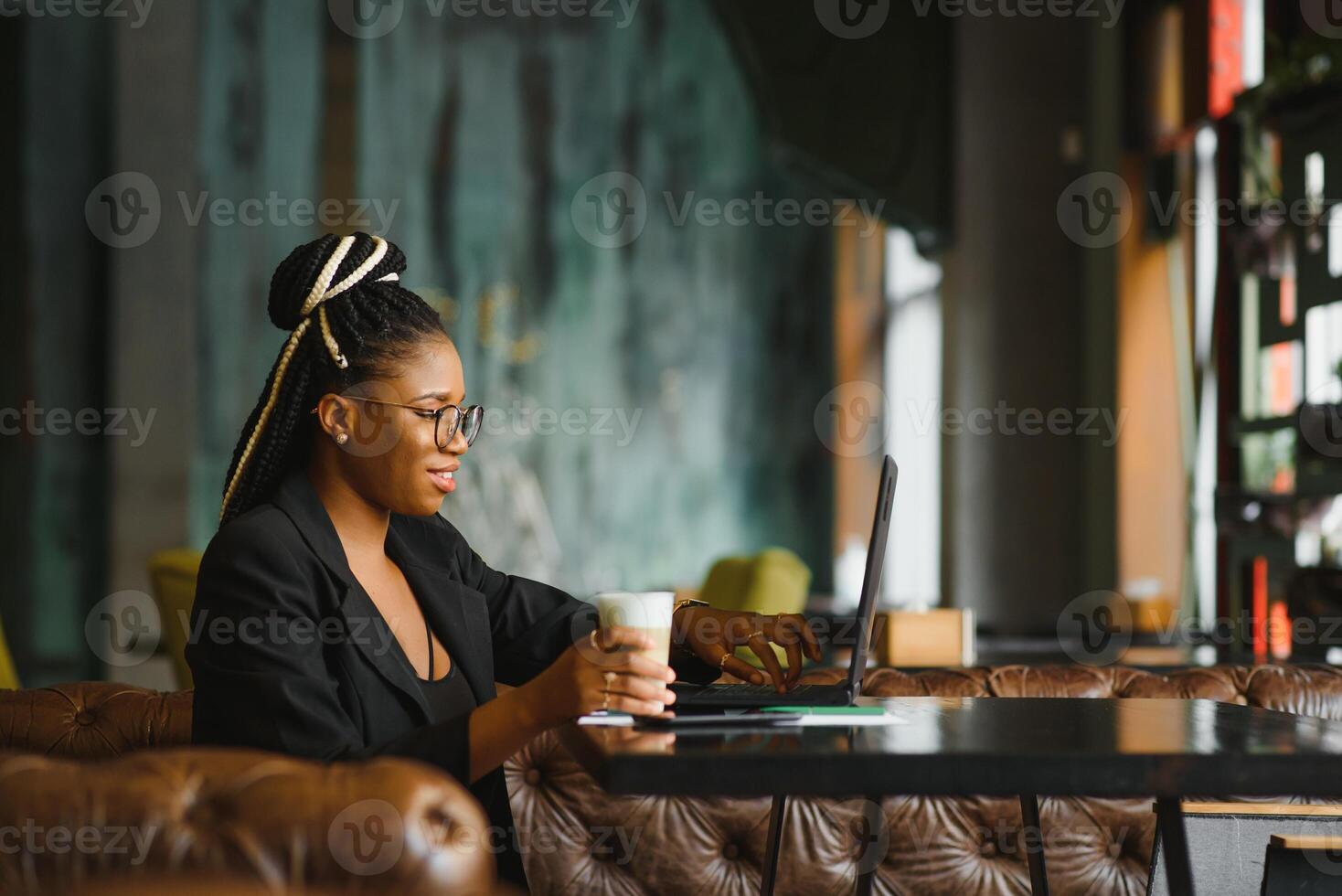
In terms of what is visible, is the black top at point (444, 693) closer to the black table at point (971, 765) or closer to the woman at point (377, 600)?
the woman at point (377, 600)

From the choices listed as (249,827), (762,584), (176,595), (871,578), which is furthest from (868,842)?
(176,595)

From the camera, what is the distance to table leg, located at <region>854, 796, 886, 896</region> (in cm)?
161

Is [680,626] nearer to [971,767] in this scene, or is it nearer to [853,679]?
[853,679]

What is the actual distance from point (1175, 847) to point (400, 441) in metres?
0.85

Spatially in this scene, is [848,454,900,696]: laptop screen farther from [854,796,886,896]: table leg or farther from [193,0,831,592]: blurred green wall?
[193,0,831,592]: blurred green wall

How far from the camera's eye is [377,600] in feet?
4.89

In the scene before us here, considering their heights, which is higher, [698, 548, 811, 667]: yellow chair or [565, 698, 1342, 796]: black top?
[565, 698, 1342, 796]: black top

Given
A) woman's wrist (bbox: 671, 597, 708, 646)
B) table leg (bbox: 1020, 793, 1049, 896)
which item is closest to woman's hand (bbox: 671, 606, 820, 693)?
woman's wrist (bbox: 671, 597, 708, 646)

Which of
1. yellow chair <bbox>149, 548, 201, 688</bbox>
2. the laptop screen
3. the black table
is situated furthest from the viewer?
yellow chair <bbox>149, 548, 201, 688</bbox>

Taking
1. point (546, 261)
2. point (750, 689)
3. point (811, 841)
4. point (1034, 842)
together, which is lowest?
point (811, 841)

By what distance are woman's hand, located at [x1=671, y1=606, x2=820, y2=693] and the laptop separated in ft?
0.11

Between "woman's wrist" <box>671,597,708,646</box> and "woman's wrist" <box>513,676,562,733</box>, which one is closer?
"woman's wrist" <box>513,676,562,733</box>

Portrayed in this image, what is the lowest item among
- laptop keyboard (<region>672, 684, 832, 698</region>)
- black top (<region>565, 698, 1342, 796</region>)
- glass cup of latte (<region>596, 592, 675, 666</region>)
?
laptop keyboard (<region>672, 684, 832, 698</region>)

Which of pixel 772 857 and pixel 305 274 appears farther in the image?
pixel 772 857
